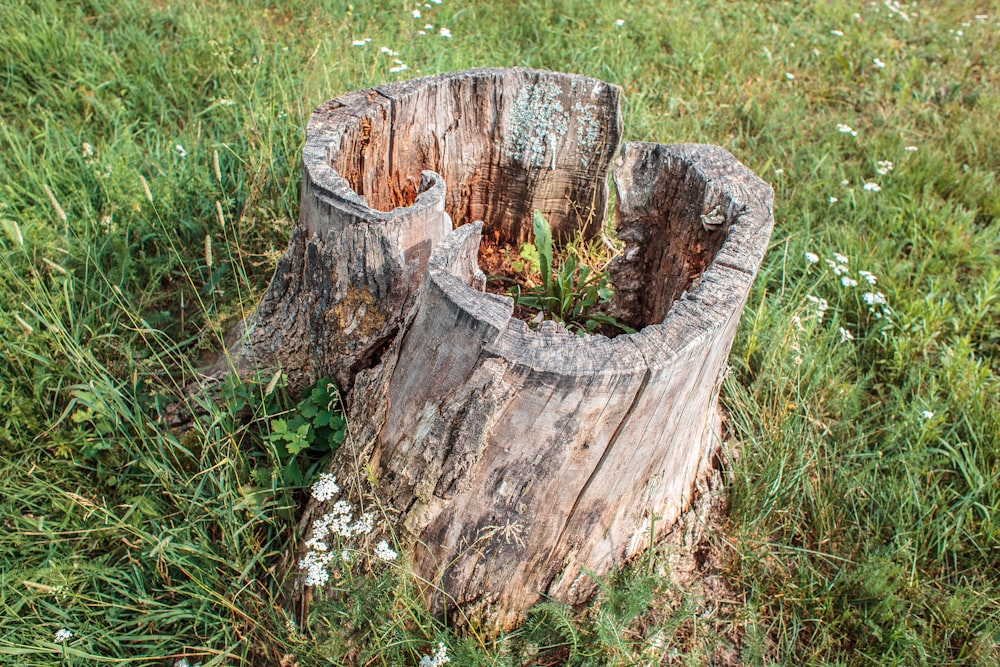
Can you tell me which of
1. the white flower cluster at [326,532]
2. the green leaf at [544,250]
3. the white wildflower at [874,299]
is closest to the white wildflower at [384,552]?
the white flower cluster at [326,532]

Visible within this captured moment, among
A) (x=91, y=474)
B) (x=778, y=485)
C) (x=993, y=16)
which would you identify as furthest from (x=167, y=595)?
(x=993, y=16)

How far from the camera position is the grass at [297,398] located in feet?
5.97

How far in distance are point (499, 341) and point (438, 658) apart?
2.42 feet

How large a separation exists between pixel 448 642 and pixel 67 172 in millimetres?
2523

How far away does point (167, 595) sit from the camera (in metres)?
1.86

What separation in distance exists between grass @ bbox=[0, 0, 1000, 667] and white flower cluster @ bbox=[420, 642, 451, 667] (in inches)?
2.2

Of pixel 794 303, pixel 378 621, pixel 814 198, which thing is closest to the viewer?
pixel 378 621

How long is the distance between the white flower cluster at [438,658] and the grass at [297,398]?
6cm

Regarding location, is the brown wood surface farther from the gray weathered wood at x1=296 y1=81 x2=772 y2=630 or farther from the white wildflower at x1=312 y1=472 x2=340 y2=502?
the white wildflower at x1=312 y1=472 x2=340 y2=502

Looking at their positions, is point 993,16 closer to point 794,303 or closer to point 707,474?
point 794,303

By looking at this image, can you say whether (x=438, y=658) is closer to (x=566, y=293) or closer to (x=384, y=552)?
(x=384, y=552)

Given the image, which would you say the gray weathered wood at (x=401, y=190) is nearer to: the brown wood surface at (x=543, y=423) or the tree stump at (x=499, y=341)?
the tree stump at (x=499, y=341)

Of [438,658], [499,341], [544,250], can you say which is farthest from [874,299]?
[438,658]

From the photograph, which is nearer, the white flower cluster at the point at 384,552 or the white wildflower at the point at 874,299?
the white flower cluster at the point at 384,552
